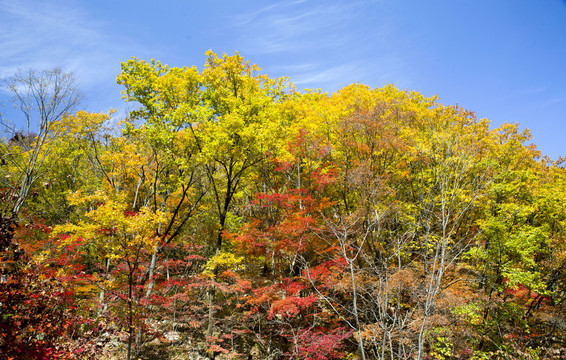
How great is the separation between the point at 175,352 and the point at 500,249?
1588cm

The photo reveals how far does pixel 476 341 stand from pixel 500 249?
421 centimetres

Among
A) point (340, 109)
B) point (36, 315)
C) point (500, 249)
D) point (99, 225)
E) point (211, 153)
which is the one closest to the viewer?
point (36, 315)

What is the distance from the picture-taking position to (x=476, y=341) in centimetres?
1292

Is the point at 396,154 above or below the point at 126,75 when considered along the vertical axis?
below

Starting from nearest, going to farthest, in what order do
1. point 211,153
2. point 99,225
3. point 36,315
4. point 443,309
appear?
1. point 36,315
2. point 99,225
3. point 443,309
4. point 211,153

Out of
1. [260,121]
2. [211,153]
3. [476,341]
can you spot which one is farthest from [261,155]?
[476,341]

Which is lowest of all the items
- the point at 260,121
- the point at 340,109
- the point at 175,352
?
the point at 175,352

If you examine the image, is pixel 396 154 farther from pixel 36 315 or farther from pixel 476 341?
pixel 36 315

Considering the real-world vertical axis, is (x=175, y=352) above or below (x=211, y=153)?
below

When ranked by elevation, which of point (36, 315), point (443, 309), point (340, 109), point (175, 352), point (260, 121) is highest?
point (340, 109)

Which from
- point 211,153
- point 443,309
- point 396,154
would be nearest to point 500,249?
point 443,309

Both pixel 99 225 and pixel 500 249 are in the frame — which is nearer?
pixel 99 225

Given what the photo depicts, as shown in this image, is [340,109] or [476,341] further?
[340,109]

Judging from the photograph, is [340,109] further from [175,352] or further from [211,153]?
[175,352]
